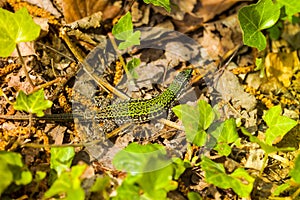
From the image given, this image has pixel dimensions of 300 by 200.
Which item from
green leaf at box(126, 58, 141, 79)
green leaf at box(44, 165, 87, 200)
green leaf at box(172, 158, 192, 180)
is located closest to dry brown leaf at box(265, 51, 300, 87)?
green leaf at box(126, 58, 141, 79)

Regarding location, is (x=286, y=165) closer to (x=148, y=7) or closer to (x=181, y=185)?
(x=181, y=185)

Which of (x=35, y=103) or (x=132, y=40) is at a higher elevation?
(x=132, y=40)

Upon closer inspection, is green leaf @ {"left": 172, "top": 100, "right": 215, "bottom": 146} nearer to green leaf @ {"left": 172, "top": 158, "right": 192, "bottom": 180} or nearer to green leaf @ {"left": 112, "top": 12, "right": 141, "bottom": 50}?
green leaf @ {"left": 172, "top": 158, "right": 192, "bottom": 180}

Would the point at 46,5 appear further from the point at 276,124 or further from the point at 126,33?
the point at 276,124

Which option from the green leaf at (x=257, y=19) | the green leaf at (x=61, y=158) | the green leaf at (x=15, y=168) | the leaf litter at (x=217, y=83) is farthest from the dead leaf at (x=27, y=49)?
the green leaf at (x=257, y=19)

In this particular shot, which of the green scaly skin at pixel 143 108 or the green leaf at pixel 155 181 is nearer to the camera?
the green leaf at pixel 155 181

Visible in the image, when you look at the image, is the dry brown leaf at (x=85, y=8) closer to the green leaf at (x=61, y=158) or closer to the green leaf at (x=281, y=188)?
the green leaf at (x=61, y=158)

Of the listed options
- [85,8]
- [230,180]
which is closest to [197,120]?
[230,180]
